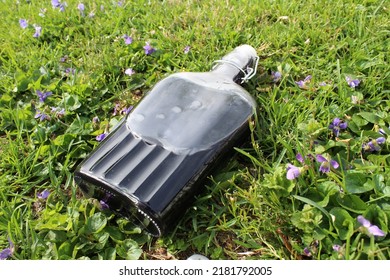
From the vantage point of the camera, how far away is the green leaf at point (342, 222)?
1.22 metres

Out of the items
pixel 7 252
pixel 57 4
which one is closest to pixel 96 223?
pixel 7 252

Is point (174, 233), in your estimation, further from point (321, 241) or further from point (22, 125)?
point (22, 125)

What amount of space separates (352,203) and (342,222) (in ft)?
0.24

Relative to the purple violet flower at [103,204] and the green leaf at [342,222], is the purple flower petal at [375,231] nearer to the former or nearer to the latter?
the green leaf at [342,222]

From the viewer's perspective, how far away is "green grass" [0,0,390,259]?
133 cm

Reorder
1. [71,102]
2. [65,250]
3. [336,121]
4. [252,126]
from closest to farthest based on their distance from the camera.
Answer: [65,250], [252,126], [336,121], [71,102]

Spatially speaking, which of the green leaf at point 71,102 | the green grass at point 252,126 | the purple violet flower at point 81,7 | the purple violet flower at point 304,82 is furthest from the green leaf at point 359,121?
the purple violet flower at point 81,7

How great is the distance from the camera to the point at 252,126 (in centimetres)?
146

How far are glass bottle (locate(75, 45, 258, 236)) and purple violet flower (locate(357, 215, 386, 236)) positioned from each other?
468 mm

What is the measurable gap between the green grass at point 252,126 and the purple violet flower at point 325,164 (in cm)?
2

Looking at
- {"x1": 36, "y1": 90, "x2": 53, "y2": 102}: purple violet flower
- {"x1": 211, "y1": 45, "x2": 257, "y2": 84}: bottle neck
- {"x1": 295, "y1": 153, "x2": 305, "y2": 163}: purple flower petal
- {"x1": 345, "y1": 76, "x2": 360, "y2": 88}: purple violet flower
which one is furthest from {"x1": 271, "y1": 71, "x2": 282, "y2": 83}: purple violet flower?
{"x1": 36, "y1": 90, "x2": 53, "y2": 102}: purple violet flower

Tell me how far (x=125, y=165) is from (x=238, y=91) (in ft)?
1.59

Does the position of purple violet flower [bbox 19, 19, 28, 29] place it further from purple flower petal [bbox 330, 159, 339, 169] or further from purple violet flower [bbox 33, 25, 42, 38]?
purple flower petal [bbox 330, 159, 339, 169]

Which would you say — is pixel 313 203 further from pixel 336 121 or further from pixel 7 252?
pixel 7 252
